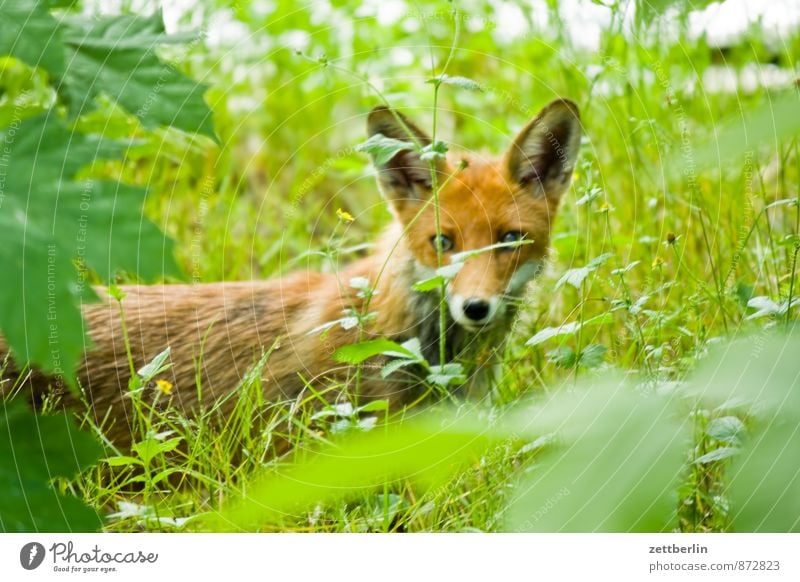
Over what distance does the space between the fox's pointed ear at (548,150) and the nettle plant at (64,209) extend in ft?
4.07

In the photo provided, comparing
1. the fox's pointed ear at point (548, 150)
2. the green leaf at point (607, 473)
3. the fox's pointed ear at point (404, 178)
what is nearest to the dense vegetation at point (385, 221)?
the green leaf at point (607, 473)

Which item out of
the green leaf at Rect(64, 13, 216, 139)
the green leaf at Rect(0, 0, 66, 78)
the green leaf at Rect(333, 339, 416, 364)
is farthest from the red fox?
the green leaf at Rect(0, 0, 66, 78)

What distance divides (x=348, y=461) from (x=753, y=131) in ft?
1.04

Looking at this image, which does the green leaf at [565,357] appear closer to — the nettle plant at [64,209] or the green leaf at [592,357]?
the green leaf at [592,357]

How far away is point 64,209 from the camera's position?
0.89 m

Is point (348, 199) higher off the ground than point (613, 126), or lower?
lower

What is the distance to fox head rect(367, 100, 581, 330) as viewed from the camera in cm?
241

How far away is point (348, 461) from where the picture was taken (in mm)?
529

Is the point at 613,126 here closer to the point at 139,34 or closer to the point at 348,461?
the point at 139,34

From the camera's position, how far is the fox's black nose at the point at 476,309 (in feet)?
7.78

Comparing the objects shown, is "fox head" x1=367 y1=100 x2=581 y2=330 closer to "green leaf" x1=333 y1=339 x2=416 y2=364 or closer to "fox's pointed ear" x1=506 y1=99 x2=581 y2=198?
"fox's pointed ear" x1=506 y1=99 x2=581 y2=198

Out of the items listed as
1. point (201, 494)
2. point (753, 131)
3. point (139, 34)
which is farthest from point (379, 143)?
point (753, 131)

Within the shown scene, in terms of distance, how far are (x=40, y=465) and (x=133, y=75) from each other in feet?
1.91

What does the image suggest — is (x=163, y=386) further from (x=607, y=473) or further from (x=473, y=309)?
(x=607, y=473)
